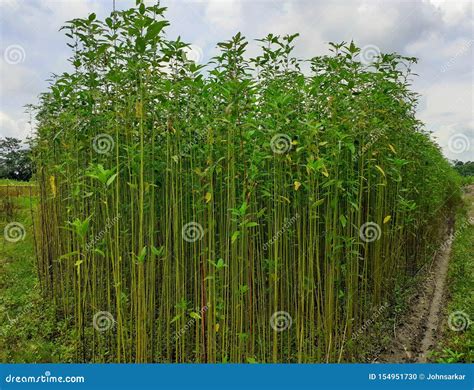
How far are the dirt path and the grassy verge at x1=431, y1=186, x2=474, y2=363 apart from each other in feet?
Result: 0.39

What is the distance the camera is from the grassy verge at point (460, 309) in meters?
4.15

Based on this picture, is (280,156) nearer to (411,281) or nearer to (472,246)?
(411,281)

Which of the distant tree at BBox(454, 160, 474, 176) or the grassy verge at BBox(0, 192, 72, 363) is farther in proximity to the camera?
the distant tree at BBox(454, 160, 474, 176)

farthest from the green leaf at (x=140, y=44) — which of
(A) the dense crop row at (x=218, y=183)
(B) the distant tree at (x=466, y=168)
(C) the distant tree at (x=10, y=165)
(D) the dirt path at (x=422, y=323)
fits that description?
(B) the distant tree at (x=466, y=168)

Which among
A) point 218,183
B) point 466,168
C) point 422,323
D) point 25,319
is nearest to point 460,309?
point 422,323

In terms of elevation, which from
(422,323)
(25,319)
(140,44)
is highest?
(140,44)

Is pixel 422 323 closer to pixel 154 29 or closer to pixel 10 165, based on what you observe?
pixel 154 29

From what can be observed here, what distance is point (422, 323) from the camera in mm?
5215

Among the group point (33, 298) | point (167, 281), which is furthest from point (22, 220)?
point (167, 281)

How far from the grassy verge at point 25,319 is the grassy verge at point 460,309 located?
356 cm

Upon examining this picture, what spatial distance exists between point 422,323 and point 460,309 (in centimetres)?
57

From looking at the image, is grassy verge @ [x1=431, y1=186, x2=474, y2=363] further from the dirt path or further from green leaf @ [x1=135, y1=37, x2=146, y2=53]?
green leaf @ [x1=135, y1=37, x2=146, y2=53]

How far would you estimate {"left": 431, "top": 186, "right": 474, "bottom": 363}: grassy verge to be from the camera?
163 inches

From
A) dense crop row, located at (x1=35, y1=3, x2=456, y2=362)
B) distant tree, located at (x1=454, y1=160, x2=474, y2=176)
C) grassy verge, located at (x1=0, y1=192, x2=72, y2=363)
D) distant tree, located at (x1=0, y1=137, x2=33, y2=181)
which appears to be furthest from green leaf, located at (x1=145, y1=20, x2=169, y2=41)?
distant tree, located at (x1=454, y1=160, x2=474, y2=176)
